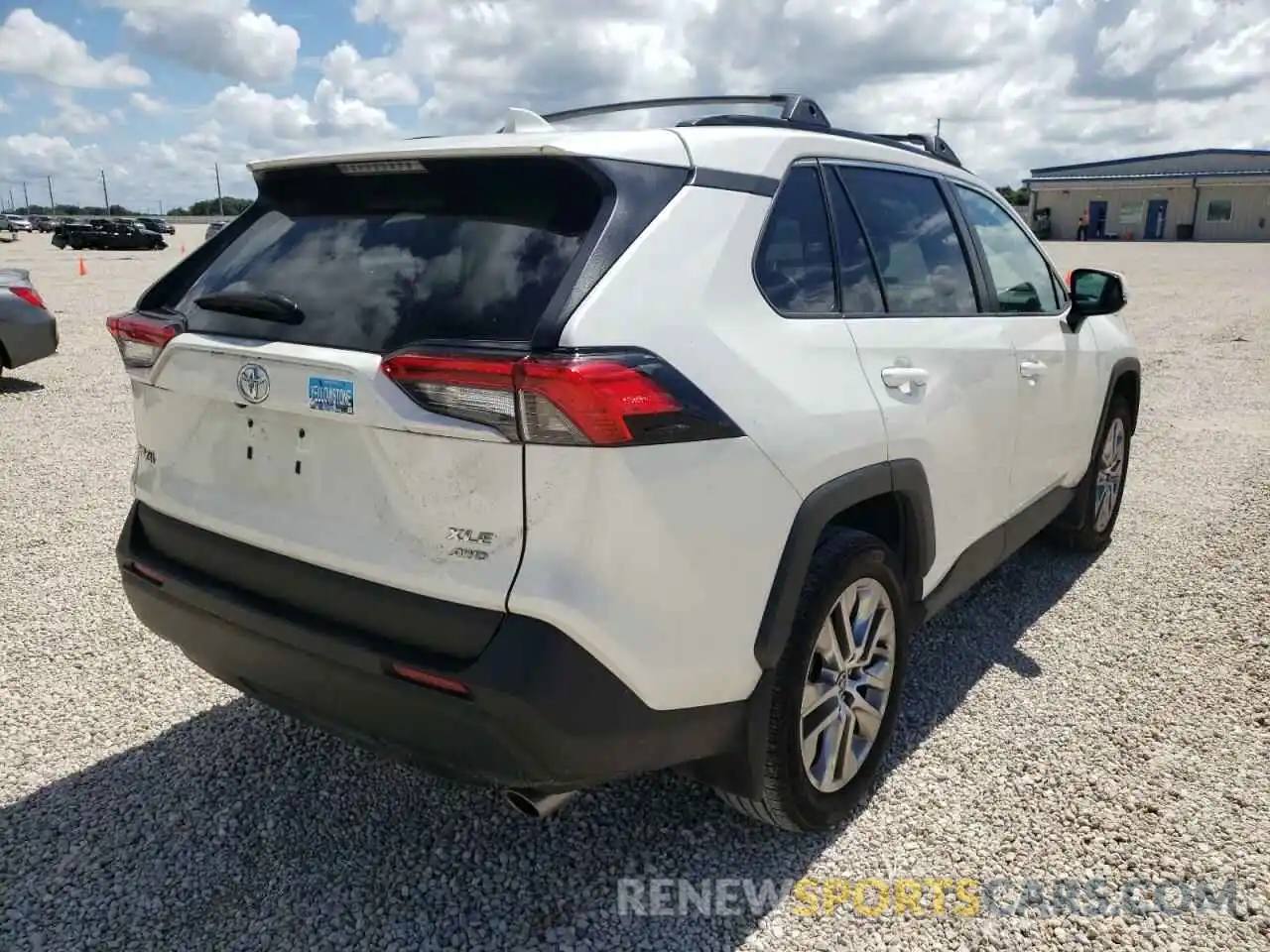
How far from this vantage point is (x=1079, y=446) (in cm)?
448

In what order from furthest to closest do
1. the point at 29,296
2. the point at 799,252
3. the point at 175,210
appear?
the point at 175,210
the point at 29,296
the point at 799,252

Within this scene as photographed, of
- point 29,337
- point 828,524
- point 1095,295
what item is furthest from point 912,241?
point 29,337

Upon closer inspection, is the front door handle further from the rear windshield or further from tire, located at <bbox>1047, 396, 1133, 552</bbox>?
tire, located at <bbox>1047, 396, 1133, 552</bbox>

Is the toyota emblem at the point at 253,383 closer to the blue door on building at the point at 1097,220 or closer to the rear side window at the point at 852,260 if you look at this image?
the rear side window at the point at 852,260

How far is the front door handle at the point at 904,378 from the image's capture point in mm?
2787

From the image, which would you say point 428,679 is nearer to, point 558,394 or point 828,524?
point 558,394

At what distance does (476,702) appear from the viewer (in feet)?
6.55

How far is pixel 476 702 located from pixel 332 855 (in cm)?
104

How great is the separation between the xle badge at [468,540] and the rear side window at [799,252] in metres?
0.93

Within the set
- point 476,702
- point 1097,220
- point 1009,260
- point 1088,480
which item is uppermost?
point 1097,220

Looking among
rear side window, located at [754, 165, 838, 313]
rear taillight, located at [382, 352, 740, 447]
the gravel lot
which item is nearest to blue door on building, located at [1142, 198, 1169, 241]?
the gravel lot

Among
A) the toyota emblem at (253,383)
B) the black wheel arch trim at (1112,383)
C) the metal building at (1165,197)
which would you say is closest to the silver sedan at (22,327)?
the toyota emblem at (253,383)

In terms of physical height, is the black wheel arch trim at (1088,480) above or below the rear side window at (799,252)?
below

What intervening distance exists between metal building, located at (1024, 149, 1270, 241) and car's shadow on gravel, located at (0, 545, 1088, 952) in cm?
6155
